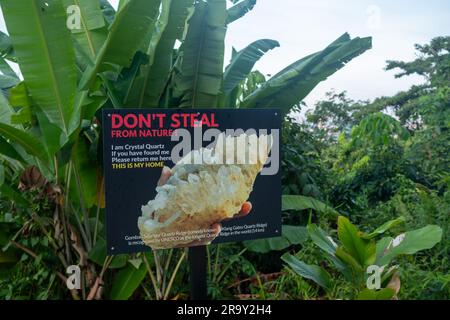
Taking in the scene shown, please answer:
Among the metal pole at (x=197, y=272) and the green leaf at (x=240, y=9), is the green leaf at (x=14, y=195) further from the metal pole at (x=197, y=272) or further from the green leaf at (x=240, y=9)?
the green leaf at (x=240, y=9)

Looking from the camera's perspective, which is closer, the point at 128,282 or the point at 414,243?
the point at 414,243

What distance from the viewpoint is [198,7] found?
157 inches

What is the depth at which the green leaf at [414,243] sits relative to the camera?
11.7 ft

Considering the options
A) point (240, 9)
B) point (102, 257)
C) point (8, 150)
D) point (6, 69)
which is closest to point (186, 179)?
point (102, 257)

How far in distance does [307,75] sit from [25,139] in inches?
96.0

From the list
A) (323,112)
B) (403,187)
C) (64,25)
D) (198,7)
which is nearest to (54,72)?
(64,25)

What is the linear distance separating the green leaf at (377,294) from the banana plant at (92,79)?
4.94 ft

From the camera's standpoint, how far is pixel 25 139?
12.2 feet

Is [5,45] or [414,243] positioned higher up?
[5,45]

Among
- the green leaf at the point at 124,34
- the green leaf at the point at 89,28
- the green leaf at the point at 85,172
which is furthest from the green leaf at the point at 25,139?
the green leaf at the point at 89,28

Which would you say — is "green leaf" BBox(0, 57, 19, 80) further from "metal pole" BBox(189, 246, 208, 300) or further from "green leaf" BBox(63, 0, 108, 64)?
"metal pole" BBox(189, 246, 208, 300)

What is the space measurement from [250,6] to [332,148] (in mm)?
4096

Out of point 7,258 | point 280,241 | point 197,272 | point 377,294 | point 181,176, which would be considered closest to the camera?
point 377,294

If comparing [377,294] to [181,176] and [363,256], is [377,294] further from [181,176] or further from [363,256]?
[181,176]
